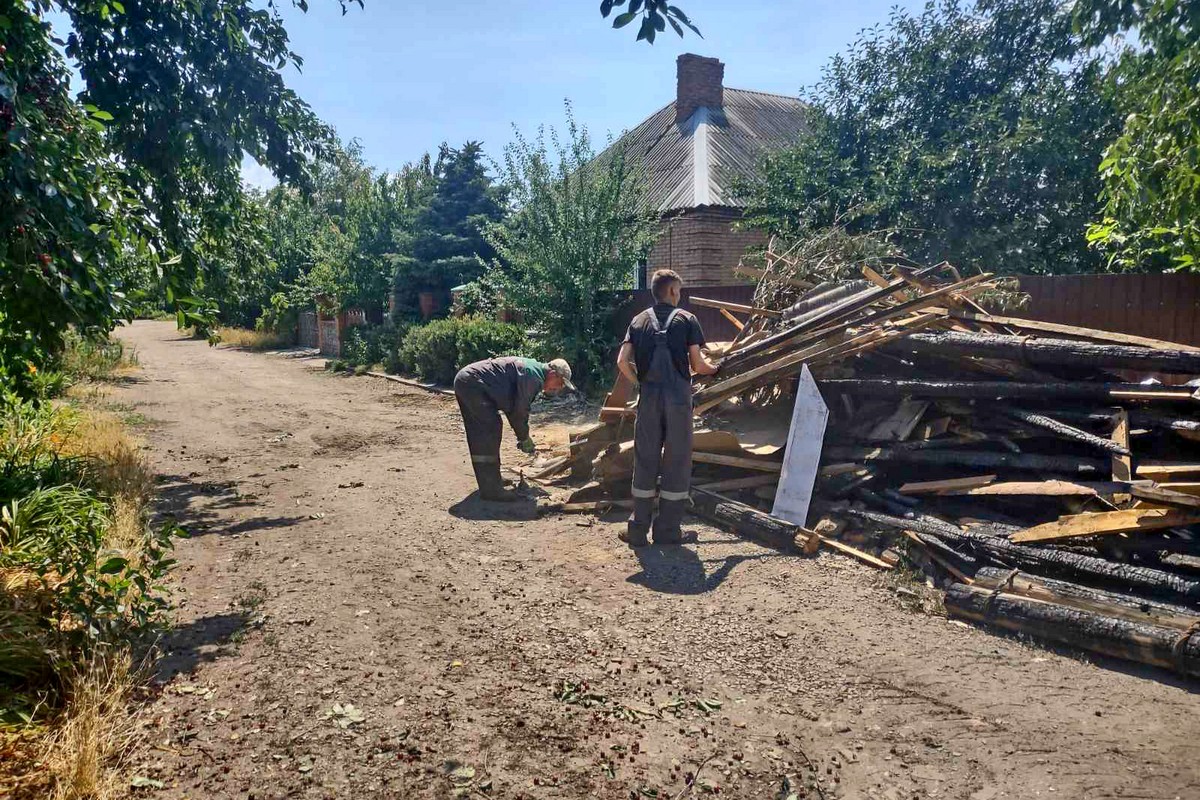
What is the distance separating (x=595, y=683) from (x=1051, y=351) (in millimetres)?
4461

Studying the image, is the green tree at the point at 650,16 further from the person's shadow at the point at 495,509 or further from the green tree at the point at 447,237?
the green tree at the point at 447,237

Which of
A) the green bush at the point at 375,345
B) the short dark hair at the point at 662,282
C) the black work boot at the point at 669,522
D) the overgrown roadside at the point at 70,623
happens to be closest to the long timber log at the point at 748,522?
the black work boot at the point at 669,522

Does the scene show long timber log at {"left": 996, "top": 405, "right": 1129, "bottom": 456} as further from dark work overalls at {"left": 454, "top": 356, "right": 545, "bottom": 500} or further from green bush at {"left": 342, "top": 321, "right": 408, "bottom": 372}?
green bush at {"left": 342, "top": 321, "right": 408, "bottom": 372}

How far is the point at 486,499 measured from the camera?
8.05m

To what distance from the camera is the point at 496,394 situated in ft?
25.4

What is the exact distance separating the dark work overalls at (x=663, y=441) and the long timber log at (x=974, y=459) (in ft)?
4.46

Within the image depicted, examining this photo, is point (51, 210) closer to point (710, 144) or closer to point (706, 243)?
point (706, 243)

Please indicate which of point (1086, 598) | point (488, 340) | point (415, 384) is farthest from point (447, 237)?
point (1086, 598)

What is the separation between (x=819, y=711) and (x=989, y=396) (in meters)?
3.43

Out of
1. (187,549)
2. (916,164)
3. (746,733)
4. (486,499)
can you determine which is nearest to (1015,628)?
(746,733)

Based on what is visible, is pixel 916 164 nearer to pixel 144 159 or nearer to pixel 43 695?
pixel 144 159

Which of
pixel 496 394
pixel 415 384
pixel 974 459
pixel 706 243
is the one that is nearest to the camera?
pixel 974 459

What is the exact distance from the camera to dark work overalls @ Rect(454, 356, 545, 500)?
25.4 feet

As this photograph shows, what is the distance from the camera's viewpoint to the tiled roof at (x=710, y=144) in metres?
20.2
